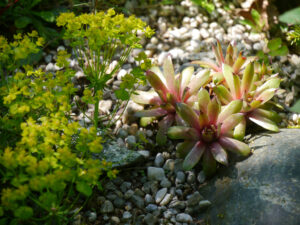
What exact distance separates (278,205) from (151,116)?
3.40 feet

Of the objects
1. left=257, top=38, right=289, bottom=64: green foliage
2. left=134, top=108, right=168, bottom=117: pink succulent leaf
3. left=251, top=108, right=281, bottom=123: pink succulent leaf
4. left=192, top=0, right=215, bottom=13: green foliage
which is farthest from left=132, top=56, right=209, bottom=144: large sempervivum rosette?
left=192, top=0, right=215, bottom=13: green foliage

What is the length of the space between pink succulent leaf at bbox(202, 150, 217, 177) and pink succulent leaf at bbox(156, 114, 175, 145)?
0.34 meters

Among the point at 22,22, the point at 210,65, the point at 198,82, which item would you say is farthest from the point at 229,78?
the point at 22,22

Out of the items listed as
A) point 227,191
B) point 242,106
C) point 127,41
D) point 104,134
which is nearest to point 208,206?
point 227,191

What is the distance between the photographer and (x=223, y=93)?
2375mm

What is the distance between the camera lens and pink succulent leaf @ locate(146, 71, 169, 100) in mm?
2389

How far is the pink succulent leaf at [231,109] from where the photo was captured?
7.24 ft

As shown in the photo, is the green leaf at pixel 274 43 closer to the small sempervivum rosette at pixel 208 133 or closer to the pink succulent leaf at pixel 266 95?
the pink succulent leaf at pixel 266 95

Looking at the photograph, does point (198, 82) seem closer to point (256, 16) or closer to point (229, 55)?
point (229, 55)

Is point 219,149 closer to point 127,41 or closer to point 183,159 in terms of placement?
point 183,159

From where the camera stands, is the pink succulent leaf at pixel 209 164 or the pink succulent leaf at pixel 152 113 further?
the pink succulent leaf at pixel 152 113

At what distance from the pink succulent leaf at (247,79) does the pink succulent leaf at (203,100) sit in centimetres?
33

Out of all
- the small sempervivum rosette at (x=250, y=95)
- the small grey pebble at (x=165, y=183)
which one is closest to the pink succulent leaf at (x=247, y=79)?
the small sempervivum rosette at (x=250, y=95)

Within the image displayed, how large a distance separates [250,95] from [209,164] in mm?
608
